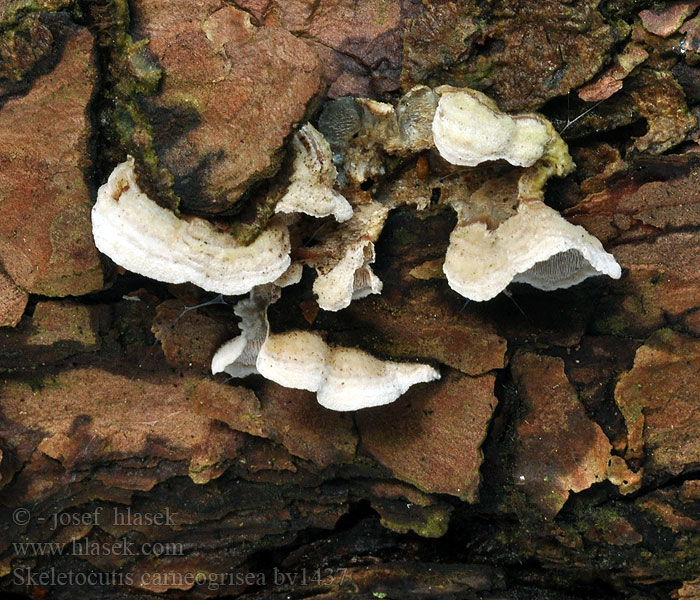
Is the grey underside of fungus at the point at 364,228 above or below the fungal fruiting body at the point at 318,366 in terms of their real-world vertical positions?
above

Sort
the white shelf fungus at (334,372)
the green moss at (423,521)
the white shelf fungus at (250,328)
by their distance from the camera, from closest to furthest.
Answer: the white shelf fungus at (334,372) → the white shelf fungus at (250,328) → the green moss at (423,521)

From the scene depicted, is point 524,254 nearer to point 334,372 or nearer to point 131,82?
point 334,372

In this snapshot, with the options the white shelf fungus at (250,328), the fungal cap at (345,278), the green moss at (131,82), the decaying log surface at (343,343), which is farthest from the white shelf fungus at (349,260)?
the green moss at (131,82)

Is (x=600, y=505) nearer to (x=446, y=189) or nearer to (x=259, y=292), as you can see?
(x=446, y=189)

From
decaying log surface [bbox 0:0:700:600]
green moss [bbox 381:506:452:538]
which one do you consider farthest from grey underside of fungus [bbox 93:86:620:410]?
green moss [bbox 381:506:452:538]

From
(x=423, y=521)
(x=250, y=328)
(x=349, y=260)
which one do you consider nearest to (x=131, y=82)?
(x=349, y=260)

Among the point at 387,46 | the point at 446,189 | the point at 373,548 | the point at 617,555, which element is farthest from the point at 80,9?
the point at 617,555

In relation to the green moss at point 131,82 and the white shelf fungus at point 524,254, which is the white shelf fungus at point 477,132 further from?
the green moss at point 131,82
